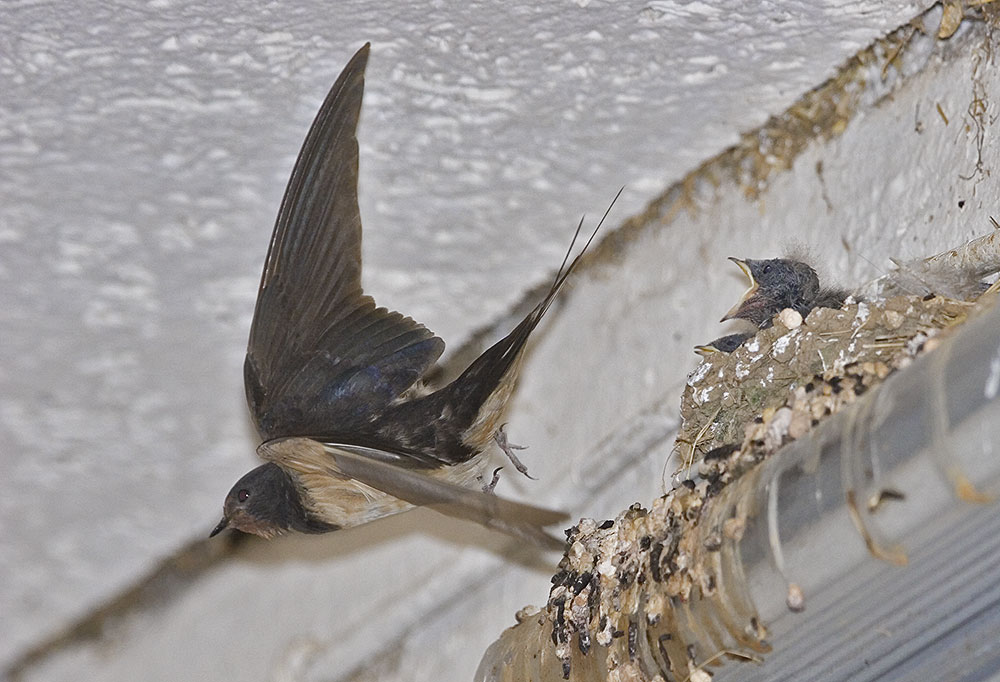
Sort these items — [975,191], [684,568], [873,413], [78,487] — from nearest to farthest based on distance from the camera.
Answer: [873,413] < [684,568] < [975,191] < [78,487]

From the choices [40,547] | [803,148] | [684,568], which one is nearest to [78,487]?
[40,547]

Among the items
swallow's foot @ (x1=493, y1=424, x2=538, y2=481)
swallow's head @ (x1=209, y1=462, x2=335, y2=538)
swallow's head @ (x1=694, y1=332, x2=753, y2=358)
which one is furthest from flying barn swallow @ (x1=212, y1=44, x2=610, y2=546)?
swallow's head @ (x1=694, y1=332, x2=753, y2=358)

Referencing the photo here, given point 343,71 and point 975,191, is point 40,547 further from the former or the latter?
point 975,191

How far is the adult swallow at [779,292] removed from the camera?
6.37 ft

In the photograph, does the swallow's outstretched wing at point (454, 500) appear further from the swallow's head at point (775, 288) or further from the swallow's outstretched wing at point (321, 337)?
the swallow's head at point (775, 288)

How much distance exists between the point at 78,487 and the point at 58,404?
0.41 m

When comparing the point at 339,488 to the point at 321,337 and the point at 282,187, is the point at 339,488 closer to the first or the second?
the point at 321,337

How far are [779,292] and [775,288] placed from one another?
1 cm

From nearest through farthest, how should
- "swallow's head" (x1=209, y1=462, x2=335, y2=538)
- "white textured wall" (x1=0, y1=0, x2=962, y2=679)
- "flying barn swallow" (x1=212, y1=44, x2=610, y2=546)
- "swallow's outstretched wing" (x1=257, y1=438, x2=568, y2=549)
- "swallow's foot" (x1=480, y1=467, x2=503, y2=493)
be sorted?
"swallow's outstretched wing" (x1=257, y1=438, x2=568, y2=549)
"white textured wall" (x1=0, y1=0, x2=962, y2=679)
"flying barn swallow" (x1=212, y1=44, x2=610, y2=546)
"swallow's head" (x1=209, y1=462, x2=335, y2=538)
"swallow's foot" (x1=480, y1=467, x2=503, y2=493)

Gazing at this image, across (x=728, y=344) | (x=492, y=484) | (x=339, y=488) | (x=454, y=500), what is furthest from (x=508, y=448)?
(x=454, y=500)

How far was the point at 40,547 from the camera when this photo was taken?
3418mm

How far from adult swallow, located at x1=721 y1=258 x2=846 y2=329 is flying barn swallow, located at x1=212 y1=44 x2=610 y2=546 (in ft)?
1.00

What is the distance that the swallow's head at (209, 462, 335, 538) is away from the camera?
235 cm

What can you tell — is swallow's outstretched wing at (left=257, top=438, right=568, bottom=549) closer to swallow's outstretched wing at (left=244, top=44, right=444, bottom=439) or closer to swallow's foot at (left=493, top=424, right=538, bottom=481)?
swallow's outstretched wing at (left=244, top=44, right=444, bottom=439)
